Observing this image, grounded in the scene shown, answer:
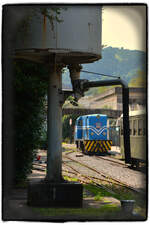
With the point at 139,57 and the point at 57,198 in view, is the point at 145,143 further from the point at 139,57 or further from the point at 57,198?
the point at 57,198

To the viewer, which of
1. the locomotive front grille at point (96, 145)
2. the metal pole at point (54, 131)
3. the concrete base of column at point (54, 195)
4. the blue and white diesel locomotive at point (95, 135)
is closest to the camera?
the concrete base of column at point (54, 195)

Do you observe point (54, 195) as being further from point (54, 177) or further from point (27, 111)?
point (27, 111)

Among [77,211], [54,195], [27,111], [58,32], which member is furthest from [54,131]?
[27,111]

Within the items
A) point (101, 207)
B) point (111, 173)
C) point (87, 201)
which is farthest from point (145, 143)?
point (111, 173)

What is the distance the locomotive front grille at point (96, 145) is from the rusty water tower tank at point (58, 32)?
2567 cm

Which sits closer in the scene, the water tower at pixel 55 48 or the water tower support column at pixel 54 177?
the water tower at pixel 55 48

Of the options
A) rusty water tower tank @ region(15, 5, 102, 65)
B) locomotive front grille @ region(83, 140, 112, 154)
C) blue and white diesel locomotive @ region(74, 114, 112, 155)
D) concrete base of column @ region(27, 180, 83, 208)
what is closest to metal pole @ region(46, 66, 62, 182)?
concrete base of column @ region(27, 180, 83, 208)

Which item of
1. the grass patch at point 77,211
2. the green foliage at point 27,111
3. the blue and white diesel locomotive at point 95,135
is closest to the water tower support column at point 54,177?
the grass patch at point 77,211

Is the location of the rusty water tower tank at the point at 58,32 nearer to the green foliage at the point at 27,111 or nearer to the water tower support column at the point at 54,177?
the water tower support column at the point at 54,177

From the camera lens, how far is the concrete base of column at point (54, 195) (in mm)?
10375

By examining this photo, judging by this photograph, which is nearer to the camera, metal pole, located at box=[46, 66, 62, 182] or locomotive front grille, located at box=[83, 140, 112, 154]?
metal pole, located at box=[46, 66, 62, 182]

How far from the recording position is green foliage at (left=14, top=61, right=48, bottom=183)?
518 inches

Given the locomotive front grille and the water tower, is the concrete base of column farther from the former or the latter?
the locomotive front grille

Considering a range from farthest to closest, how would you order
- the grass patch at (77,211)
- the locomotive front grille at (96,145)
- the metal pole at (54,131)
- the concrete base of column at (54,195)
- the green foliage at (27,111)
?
the locomotive front grille at (96,145) → the green foliage at (27,111) → the metal pole at (54,131) → the concrete base of column at (54,195) → the grass patch at (77,211)
